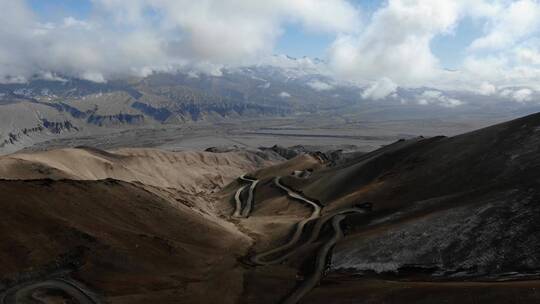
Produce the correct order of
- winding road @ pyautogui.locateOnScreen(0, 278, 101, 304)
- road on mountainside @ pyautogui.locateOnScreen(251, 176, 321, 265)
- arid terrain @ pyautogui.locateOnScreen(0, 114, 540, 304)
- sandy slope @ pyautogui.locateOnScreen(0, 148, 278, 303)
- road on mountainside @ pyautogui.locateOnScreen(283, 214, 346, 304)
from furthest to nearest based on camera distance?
road on mountainside @ pyautogui.locateOnScreen(251, 176, 321, 265)
sandy slope @ pyautogui.locateOnScreen(0, 148, 278, 303)
road on mountainside @ pyautogui.locateOnScreen(283, 214, 346, 304)
arid terrain @ pyautogui.locateOnScreen(0, 114, 540, 304)
winding road @ pyautogui.locateOnScreen(0, 278, 101, 304)

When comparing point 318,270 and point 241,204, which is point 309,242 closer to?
point 318,270

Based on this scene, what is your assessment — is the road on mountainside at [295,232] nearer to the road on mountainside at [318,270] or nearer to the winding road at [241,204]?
the road on mountainside at [318,270]

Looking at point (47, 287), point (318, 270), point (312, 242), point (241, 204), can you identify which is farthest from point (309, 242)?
point (241, 204)

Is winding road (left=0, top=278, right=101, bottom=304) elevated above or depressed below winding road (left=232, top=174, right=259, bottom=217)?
above

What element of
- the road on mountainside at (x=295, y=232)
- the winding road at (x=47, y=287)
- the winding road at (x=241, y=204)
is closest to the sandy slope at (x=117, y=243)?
A: the winding road at (x=47, y=287)

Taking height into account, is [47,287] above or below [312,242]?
above

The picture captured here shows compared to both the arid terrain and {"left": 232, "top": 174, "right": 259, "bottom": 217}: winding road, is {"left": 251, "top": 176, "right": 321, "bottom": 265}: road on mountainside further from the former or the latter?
{"left": 232, "top": 174, "right": 259, "bottom": 217}: winding road

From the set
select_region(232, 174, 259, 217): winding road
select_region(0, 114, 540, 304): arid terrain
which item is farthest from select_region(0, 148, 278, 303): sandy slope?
select_region(232, 174, 259, 217): winding road
